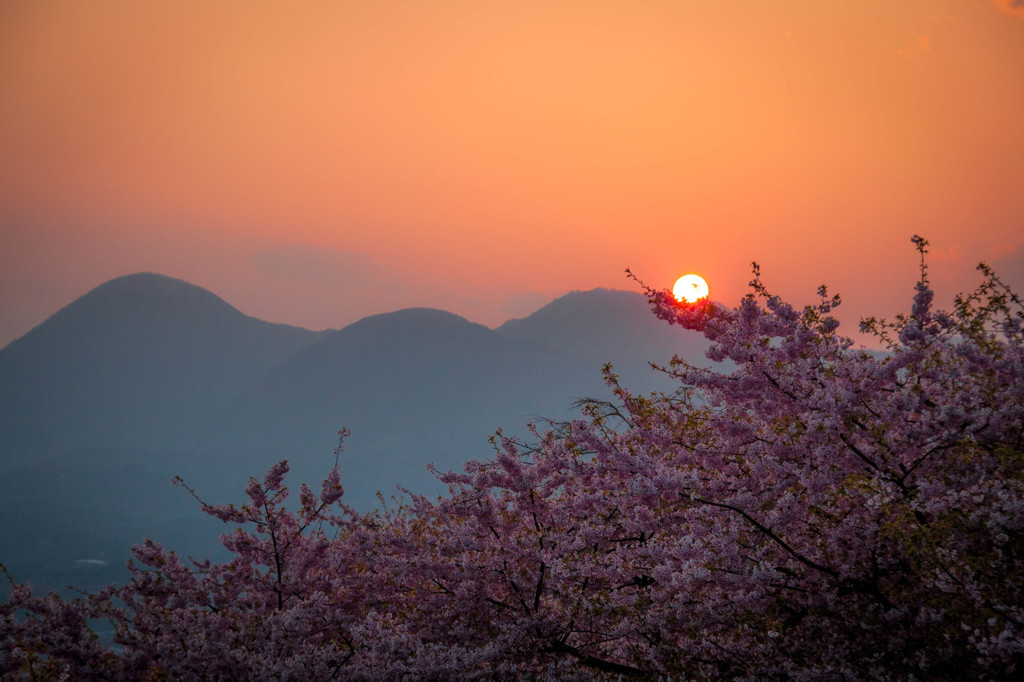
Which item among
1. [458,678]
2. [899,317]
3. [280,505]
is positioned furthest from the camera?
[280,505]

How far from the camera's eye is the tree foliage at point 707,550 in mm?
5758

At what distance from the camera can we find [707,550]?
618 centimetres

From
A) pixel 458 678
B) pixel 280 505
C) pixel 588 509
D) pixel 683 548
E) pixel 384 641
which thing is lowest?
pixel 458 678

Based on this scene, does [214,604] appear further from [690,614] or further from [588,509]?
[690,614]

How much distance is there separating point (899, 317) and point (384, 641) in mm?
7341

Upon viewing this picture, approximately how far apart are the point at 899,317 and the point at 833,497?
2.89m

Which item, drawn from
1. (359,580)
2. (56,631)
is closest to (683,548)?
(359,580)

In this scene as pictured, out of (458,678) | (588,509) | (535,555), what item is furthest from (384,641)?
(588,509)

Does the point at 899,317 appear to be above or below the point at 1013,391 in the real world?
above

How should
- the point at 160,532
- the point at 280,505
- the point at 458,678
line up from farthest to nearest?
1. the point at 160,532
2. the point at 280,505
3. the point at 458,678

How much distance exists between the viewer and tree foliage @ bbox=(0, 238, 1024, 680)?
576 centimetres

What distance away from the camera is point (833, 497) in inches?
240

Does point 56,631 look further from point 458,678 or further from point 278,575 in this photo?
point 458,678

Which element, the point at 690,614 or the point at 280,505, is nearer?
the point at 690,614
